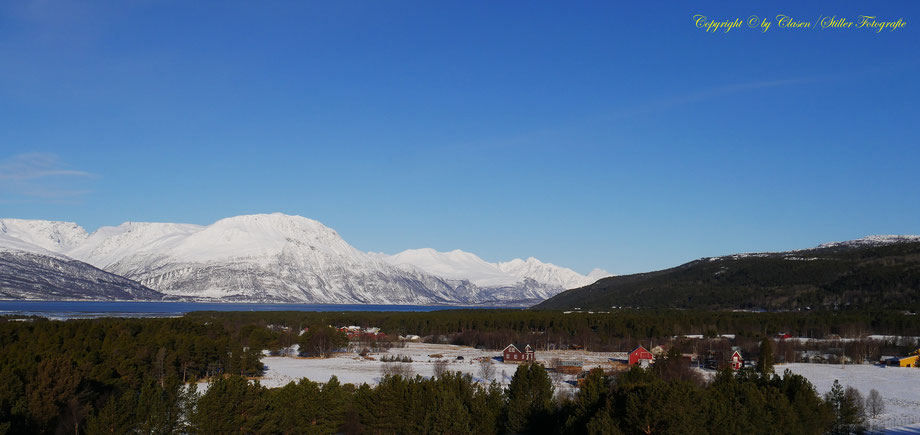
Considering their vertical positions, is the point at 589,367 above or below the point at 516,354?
below

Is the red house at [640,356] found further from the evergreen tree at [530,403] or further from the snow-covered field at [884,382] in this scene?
the evergreen tree at [530,403]

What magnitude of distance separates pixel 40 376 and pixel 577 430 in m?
33.7

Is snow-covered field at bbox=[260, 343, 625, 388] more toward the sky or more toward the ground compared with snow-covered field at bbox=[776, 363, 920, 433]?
more toward the ground

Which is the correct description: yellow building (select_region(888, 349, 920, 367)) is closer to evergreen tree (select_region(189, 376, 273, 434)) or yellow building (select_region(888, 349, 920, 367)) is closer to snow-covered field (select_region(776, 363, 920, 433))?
snow-covered field (select_region(776, 363, 920, 433))

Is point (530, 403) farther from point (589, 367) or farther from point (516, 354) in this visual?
point (516, 354)

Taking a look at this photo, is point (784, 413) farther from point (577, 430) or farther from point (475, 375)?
point (475, 375)

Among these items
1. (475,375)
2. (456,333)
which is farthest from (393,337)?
(475,375)

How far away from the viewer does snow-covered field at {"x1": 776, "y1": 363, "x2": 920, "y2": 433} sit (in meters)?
58.8

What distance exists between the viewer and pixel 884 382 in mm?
83000

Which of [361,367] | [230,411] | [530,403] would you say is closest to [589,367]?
[361,367]

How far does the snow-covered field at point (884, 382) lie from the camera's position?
Answer: 58.8 metres

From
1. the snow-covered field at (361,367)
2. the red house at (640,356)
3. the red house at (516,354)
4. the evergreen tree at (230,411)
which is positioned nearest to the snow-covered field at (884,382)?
the red house at (640,356)

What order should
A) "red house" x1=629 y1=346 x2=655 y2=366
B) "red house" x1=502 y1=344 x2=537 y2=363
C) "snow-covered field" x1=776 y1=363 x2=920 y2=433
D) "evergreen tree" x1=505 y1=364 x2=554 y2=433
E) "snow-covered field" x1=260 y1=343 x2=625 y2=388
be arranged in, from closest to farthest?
"evergreen tree" x1=505 y1=364 x2=554 y2=433, "snow-covered field" x1=776 y1=363 x2=920 y2=433, "snow-covered field" x1=260 y1=343 x2=625 y2=388, "red house" x1=629 y1=346 x2=655 y2=366, "red house" x1=502 y1=344 x2=537 y2=363

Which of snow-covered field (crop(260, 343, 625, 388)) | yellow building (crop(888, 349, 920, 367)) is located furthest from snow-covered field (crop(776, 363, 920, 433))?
snow-covered field (crop(260, 343, 625, 388))
